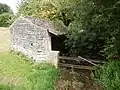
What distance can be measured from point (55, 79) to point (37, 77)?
922 millimetres

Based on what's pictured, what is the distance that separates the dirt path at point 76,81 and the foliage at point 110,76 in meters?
0.55

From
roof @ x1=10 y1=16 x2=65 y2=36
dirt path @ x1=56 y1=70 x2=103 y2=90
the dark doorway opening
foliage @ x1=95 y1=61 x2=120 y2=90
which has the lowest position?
dirt path @ x1=56 y1=70 x2=103 y2=90

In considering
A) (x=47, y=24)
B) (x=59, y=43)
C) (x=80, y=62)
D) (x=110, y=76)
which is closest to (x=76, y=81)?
(x=80, y=62)

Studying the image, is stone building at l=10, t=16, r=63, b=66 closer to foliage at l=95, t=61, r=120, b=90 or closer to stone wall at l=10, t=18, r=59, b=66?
stone wall at l=10, t=18, r=59, b=66

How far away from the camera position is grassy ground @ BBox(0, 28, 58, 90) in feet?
39.8

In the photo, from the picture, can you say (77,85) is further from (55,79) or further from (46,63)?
(46,63)

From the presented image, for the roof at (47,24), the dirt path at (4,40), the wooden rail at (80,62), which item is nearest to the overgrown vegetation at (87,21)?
the wooden rail at (80,62)

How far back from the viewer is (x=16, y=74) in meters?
14.9

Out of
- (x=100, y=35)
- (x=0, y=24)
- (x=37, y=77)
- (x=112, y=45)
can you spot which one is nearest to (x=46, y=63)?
(x=37, y=77)

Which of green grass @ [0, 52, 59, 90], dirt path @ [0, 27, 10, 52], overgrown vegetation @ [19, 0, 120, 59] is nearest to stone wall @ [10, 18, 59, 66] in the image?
green grass @ [0, 52, 59, 90]

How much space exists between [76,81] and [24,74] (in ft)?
10.2

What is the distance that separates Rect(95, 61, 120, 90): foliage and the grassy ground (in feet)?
7.56

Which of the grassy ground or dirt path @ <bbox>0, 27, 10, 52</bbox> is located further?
dirt path @ <bbox>0, 27, 10, 52</bbox>

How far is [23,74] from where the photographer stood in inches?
579
